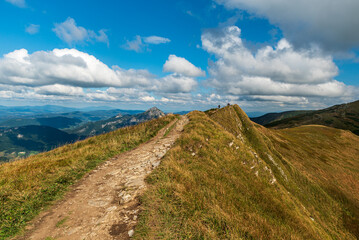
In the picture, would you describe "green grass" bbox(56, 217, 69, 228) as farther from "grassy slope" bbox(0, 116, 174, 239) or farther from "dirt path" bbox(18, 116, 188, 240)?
"grassy slope" bbox(0, 116, 174, 239)

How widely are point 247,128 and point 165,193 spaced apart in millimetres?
37223

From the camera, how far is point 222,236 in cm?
563

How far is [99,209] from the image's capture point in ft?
21.9

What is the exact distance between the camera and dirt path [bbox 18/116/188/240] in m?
5.45

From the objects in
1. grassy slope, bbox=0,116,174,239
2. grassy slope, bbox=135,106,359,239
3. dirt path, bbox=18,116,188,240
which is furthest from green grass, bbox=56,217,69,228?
grassy slope, bbox=135,106,359,239

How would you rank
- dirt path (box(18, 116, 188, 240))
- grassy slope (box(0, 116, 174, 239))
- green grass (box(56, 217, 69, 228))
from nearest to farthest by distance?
dirt path (box(18, 116, 188, 240)), green grass (box(56, 217, 69, 228)), grassy slope (box(0, 116, 174, 239))

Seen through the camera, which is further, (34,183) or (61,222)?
(34,183)

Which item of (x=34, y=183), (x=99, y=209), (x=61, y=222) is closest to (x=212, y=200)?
(x=99, y=209)

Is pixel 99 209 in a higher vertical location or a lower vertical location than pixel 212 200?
lower

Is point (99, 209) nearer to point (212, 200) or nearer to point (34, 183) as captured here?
point (34, 183)

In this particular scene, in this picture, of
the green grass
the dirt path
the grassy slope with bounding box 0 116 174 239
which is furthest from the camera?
the grassy slope with bounding box 0 116 174 239

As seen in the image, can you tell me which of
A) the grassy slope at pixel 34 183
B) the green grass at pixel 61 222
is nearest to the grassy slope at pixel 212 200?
the green grass at pixel 61 222

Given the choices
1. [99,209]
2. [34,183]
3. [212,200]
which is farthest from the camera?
[34,183]

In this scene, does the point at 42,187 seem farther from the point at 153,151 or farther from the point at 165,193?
the point at 153,151
